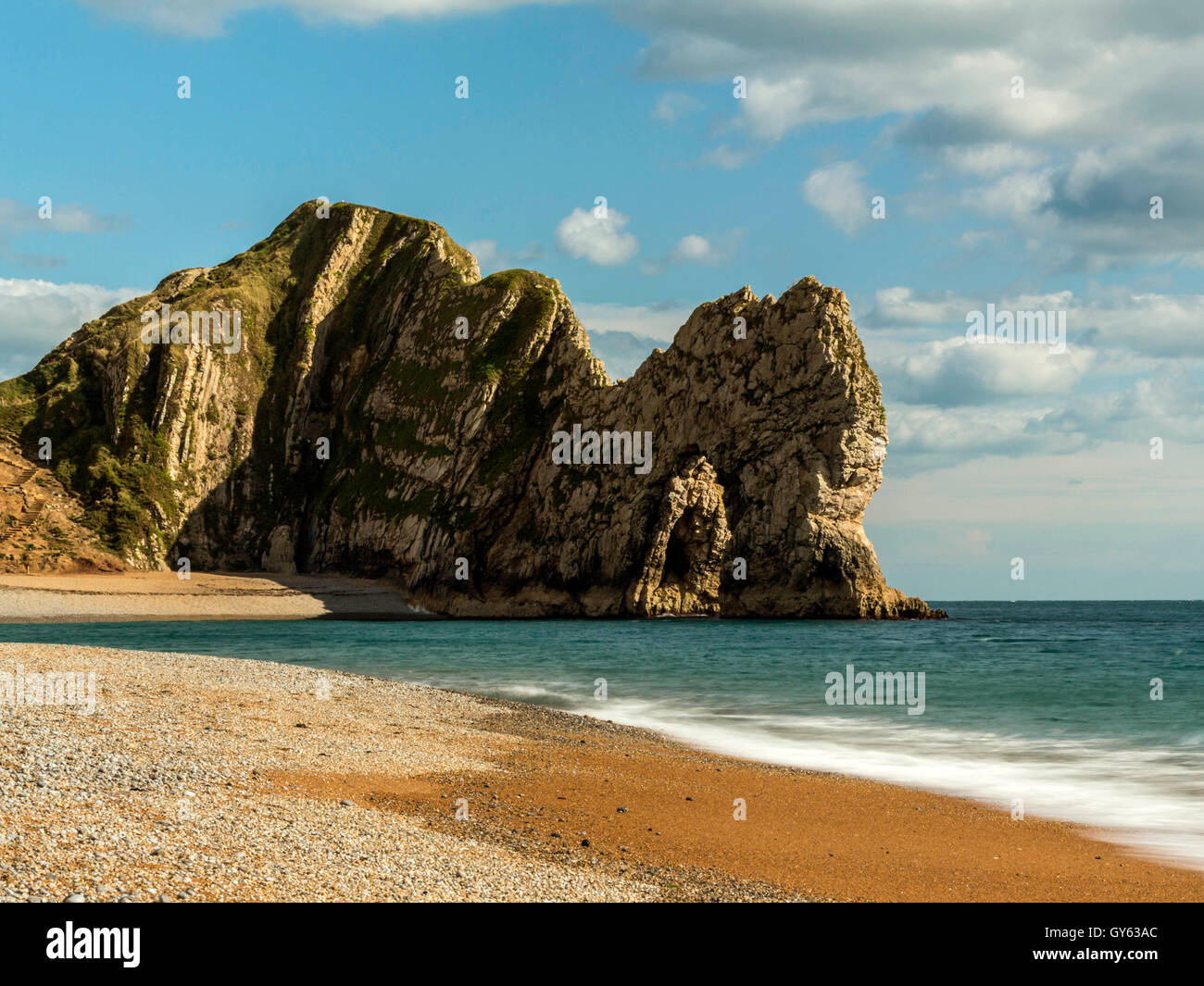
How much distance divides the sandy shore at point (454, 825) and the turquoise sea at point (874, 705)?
2464 millimetres

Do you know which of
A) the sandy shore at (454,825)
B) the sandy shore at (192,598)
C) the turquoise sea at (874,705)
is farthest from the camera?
the sandy shore at (192,598)

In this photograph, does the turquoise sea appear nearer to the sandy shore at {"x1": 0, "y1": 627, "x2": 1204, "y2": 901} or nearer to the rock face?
the sandy shore at {"x1": 0, "y1": 627, "x2": 1204, "y2": 901}

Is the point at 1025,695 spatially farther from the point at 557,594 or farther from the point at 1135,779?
the point at 557,594

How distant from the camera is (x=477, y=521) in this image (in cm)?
8419

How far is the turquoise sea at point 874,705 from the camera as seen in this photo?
685 inches

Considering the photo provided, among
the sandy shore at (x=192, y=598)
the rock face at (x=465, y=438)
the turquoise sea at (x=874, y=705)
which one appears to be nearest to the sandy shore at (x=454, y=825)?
the turquoise sea at (x=874, y=705)

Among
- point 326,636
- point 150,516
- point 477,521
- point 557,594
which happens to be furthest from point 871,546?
point 150,516

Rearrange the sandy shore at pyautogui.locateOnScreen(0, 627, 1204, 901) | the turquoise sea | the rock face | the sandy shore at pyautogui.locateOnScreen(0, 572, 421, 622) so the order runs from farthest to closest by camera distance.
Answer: the rock face → the sandy shore at pyautogui.locateOnScreen(0, 572, 421, 622) → the turquoise sea → the sandy shore at pyautogui.locateOnScreen(0, 627, 1204, 901)

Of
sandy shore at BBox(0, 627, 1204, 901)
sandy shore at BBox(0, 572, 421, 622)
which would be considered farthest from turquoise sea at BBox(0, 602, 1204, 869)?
sandy shore at BBox(0, 572, 421, 622)

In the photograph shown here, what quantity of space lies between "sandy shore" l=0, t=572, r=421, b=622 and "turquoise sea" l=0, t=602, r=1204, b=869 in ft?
21.1

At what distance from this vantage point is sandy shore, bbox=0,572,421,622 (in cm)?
6800

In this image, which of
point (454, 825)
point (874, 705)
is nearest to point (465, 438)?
point (874, 705)

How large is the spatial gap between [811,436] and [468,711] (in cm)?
5754

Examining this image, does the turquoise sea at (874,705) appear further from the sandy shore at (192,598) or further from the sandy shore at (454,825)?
the sandy shore at (192,598)
